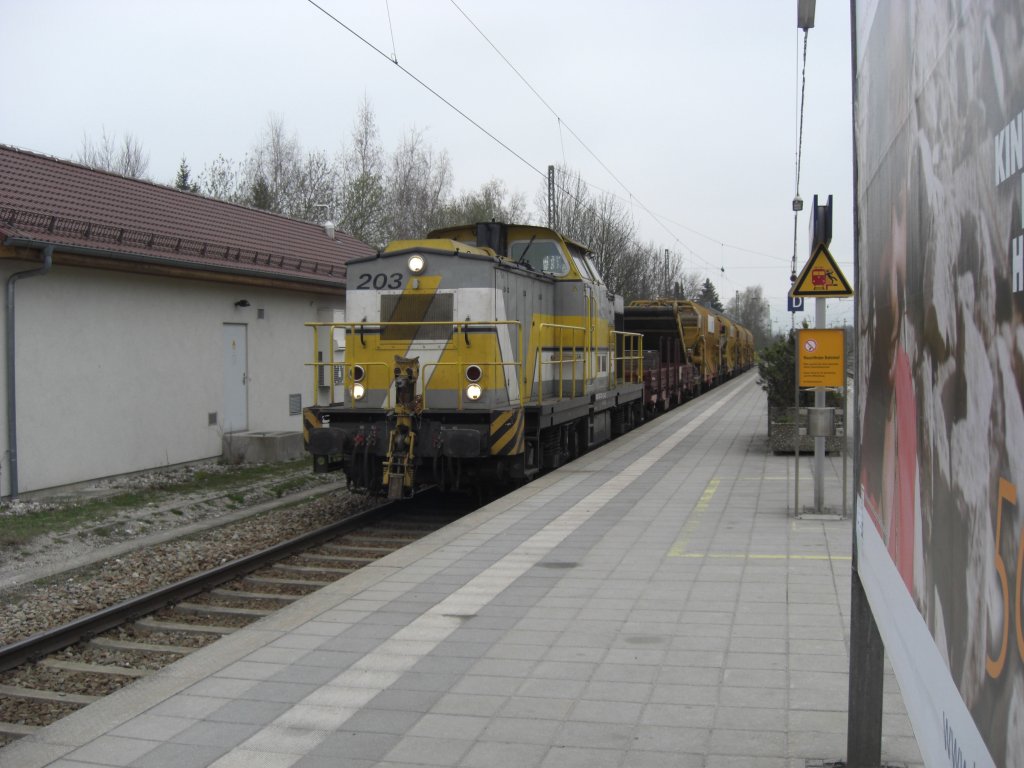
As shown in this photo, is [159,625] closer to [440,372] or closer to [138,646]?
[138,646]

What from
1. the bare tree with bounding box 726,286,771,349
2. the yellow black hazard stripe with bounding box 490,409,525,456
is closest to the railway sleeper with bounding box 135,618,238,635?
the yellow black hazard stripe with bounding box 490,409,525,456

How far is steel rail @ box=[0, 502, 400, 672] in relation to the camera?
21.6 feet

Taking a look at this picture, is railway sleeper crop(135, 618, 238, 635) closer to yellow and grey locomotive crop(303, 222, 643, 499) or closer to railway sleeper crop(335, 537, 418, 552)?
railway sleeper crop(335, 537, 418, 552)

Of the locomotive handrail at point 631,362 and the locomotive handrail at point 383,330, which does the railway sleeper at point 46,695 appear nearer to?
the locomotive handrail at point 383,330

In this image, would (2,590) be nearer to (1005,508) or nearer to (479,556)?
(479,556)

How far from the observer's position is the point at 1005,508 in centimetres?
129

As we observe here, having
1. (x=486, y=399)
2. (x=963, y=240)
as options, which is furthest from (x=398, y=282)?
(x=963, y=240)

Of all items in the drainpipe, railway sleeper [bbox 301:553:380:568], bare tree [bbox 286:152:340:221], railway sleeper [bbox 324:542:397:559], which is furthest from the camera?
bare tree [bbox 286:152:340:221]

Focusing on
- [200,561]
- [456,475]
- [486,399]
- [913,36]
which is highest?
[913,36]

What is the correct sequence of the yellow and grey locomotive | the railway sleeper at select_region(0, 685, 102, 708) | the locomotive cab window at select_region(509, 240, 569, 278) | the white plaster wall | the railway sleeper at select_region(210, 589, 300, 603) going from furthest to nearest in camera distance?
the locomotive cab window at select_region(509, 240, 569, 278) < the white plaster wall < the yellow and grey locomotive < the railway sleeper at select_region(210, 589, 300, 603) < the railway sleeper at select_region(0, 685, 102, 708)

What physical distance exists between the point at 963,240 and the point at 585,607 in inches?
214

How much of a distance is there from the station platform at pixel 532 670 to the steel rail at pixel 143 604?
1527 mm

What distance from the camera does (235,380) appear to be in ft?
56.5

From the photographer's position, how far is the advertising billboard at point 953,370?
127 cm
